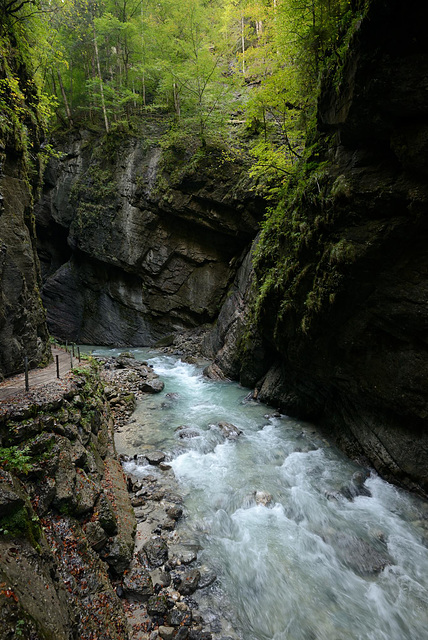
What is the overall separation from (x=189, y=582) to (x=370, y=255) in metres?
7.13

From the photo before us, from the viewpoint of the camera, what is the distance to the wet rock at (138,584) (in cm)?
455

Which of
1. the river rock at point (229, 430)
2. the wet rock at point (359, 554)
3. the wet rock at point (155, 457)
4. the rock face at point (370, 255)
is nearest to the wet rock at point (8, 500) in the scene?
the wet rock at point (155, 457)

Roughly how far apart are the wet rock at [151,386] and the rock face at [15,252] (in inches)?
176

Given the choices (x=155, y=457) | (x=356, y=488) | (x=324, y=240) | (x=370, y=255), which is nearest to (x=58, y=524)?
(x=155, y=457)

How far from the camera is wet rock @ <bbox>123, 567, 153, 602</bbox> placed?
179 inches

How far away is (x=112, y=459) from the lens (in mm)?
7344

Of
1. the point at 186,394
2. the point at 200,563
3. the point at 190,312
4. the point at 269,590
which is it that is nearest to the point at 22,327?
the point at 186,394

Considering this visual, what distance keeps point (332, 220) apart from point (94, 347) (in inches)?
880

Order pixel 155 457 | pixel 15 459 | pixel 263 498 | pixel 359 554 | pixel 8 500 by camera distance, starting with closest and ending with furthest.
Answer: pixel 8 500 → pixel 15 459 → pixel 359 554 → pixel 263 498 → pixel 155 457

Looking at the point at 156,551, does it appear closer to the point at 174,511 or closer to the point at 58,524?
the point at 174,511

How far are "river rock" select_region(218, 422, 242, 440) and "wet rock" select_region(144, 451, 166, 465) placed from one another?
2.37 m

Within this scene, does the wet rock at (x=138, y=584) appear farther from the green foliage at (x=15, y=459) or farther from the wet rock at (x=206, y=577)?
the green foliage at (x=15, y=459)

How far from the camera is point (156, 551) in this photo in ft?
17.6

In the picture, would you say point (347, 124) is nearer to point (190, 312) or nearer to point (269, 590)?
point (269, 590)
